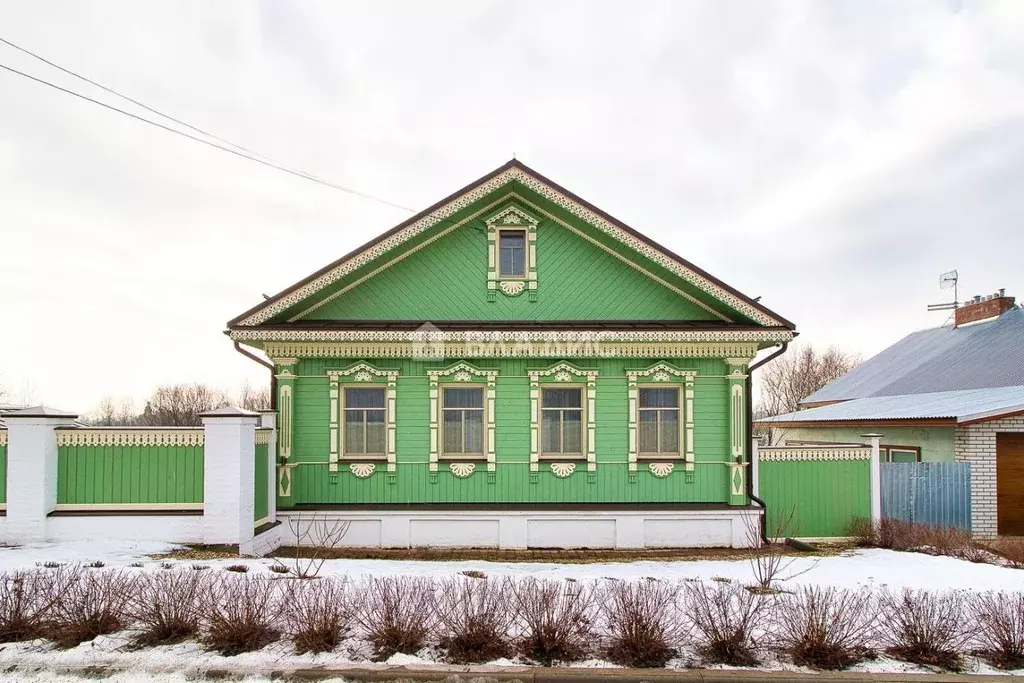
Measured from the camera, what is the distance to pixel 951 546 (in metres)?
9.46

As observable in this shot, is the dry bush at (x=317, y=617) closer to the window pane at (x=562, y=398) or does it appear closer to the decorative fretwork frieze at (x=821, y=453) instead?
the window pane at (x=562, y=398)

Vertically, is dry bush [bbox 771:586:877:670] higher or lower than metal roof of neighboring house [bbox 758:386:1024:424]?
lower

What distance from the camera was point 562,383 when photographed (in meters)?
11.0

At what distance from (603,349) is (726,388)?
7.79ft

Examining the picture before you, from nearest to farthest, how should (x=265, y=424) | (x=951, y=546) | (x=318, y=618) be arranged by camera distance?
(x=318, y=618) < (x=951, y=546) < (x=265, y=424)

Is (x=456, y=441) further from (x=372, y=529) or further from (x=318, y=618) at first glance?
(x=318, y=618)

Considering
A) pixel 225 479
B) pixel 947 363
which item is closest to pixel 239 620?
pixel 225 479

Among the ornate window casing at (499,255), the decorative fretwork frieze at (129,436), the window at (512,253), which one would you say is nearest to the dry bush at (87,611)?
the decorative fretwork frieze at (129,436)

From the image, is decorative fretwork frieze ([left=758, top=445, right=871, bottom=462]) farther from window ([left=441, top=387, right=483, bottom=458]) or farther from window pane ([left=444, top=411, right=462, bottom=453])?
window pane ([left=444, top=411, right=462, bottom=453])

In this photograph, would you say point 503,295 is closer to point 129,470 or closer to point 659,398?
point 659,398

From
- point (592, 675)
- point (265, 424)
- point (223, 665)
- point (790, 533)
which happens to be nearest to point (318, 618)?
point (223, 665)

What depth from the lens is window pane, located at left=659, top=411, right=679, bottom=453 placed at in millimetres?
11047

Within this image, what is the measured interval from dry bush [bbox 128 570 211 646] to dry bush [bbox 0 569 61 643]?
688mm

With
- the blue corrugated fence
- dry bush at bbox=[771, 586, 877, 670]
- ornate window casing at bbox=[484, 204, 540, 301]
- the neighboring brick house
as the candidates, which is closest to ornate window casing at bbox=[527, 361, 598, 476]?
ornate window casing at bbox=[484, 204, 540, 301]
